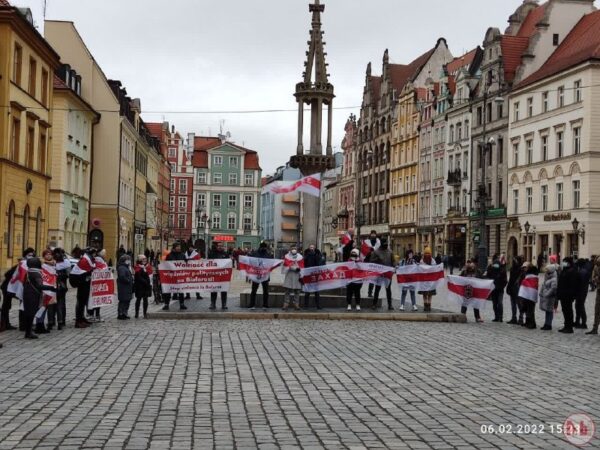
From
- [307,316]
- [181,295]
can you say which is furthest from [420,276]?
[181,295]

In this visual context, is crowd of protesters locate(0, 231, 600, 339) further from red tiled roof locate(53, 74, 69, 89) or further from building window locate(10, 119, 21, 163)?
red tiled roof locate(53, 74, 69, 89)

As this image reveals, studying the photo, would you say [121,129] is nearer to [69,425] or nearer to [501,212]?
[501,212]

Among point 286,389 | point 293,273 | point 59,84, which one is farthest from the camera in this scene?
point 59,84

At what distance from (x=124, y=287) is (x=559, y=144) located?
151 ft

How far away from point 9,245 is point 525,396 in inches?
1208

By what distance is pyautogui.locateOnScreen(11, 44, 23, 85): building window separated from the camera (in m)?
37.6

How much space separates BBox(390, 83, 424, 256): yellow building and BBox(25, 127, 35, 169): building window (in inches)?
2183

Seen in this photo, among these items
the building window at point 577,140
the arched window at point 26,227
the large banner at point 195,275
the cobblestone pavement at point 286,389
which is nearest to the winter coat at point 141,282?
the large banner at point 195,275

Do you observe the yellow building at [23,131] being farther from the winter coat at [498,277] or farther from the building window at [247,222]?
the building window at [247,222]

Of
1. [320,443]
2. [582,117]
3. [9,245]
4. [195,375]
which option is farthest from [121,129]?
[320,443]

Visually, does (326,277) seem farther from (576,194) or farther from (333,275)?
(576,194)

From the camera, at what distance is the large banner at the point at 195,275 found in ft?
79.2
